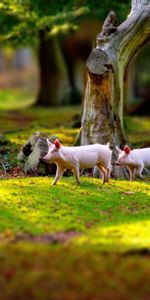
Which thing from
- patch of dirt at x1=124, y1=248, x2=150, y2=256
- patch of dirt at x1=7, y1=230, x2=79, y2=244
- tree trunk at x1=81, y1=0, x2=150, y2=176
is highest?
tree trunk at x1=81, y1=0, x2=150, y2=176

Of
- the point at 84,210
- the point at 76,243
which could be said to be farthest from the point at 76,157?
the point at 76,243

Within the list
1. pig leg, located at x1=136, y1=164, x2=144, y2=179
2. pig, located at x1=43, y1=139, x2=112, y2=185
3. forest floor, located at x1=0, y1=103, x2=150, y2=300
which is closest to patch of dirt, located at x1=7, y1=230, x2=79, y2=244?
forest floor, located at x1=0, y1=103, x2=150, y2=300

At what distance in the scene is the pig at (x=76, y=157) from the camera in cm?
1557

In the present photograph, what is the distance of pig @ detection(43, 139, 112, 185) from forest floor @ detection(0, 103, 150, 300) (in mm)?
417

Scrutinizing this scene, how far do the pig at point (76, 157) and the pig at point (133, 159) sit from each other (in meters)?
0.50

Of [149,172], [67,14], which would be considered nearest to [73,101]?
[67,14]

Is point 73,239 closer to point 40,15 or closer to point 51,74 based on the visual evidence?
point 40,15

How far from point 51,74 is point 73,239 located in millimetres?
34205

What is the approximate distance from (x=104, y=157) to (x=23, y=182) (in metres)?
2.24

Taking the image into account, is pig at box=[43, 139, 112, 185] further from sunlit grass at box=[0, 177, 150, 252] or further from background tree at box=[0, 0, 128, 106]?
background tree at box=[0, 0, 128, 106]

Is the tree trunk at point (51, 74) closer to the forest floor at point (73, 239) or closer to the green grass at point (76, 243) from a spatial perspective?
the forest floor at point (73, 239)

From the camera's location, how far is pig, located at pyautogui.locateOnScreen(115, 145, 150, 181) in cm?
1681

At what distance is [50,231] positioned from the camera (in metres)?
12.0

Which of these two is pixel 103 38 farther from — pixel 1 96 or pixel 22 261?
pixel 1 96
